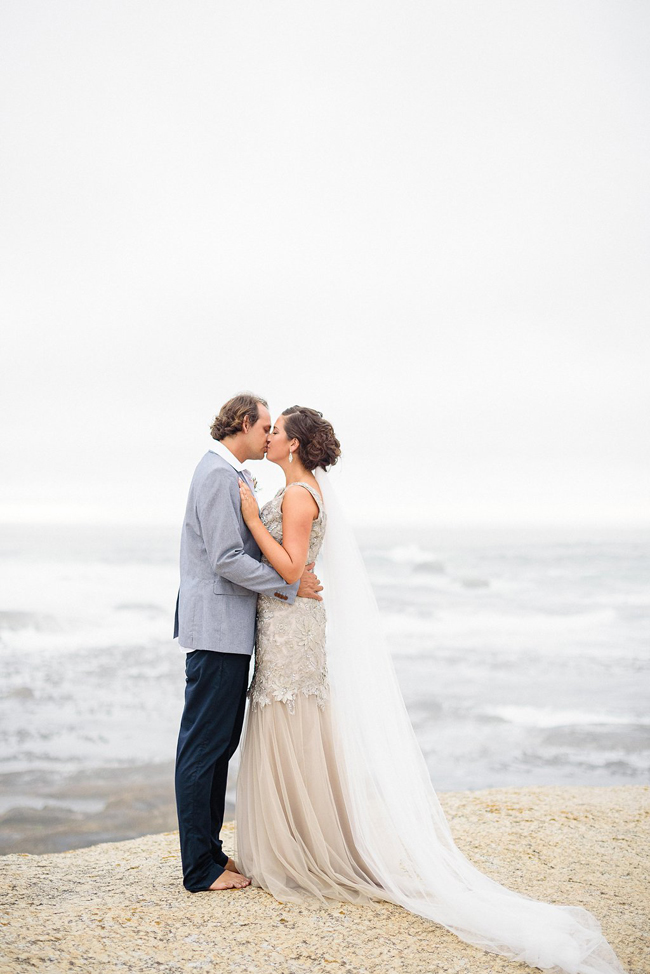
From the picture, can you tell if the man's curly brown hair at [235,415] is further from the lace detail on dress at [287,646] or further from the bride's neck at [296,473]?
the lace detail on dress at [287,646]

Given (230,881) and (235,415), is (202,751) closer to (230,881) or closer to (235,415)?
(230,881)

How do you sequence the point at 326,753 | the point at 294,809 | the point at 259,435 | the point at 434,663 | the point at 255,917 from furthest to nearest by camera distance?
1. the point at 434,663
2. the point at 259,435
3. the point at 326,753
4. the point at 294,809
5. the point at 255,917

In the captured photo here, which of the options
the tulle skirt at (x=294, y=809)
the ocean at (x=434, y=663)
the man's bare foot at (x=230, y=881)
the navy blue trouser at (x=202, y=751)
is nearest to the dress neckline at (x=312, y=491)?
the navy blue trouser at (x=202, y=751)

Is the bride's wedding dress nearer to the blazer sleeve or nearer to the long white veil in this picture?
the long white veil

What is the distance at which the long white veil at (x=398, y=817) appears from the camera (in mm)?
3062

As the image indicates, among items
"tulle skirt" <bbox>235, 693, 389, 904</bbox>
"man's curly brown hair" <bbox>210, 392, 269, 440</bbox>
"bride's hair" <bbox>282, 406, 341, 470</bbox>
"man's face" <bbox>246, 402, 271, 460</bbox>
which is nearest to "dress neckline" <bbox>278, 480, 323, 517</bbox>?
"bride's hair" <bbox>282, 406, 341, 470</bbox>

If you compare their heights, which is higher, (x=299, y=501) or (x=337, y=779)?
(x=299, y=501)

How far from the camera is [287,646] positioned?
3.65 meters

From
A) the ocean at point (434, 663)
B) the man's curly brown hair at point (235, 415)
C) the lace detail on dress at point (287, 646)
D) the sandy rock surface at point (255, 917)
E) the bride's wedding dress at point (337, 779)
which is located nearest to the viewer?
the sandy rock surface at point (255, 917)

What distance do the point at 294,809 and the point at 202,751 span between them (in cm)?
54

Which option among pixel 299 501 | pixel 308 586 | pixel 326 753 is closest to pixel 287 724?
pixel 326 753

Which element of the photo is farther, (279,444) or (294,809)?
(279,444)

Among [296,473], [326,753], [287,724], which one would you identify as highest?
[296,473]

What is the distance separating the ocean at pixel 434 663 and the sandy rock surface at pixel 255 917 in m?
2.45
